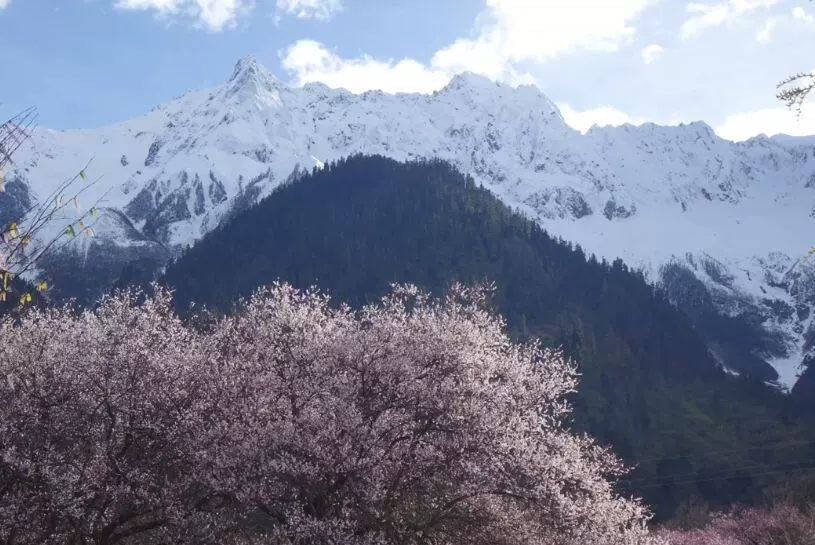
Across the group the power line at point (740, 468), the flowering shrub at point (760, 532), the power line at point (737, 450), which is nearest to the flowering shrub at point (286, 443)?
the flowering shrub at point (760, 532)

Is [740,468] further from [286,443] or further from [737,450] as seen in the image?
[286,443]

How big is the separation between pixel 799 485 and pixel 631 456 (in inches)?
2897

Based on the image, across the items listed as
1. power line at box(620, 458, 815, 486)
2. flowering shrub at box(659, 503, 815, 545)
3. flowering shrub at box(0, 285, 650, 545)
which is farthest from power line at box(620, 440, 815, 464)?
flowering shrub at box(0, 285, 650, 545)

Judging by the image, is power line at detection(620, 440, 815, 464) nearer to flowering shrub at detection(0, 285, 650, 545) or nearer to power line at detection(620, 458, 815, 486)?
power line at detection(620, 458, 815, 486)

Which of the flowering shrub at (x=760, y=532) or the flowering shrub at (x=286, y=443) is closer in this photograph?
the flowering shrub at (x=286, y=443)

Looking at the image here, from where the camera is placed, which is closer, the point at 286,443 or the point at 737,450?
the point at 286,443

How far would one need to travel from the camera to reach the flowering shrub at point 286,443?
21.3 meters

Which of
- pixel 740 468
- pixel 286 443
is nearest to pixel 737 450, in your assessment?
pixel 740 468

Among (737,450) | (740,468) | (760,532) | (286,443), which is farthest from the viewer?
(737,450)

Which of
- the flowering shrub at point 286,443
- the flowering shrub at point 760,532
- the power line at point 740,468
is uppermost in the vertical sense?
the flowering shrub at point 286,443

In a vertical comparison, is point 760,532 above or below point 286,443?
below

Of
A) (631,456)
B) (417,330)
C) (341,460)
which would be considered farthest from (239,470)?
(631,456)

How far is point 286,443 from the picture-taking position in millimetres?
21609

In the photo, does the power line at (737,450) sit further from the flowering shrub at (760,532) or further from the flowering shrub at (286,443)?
the flowering shrub at (286,443)
